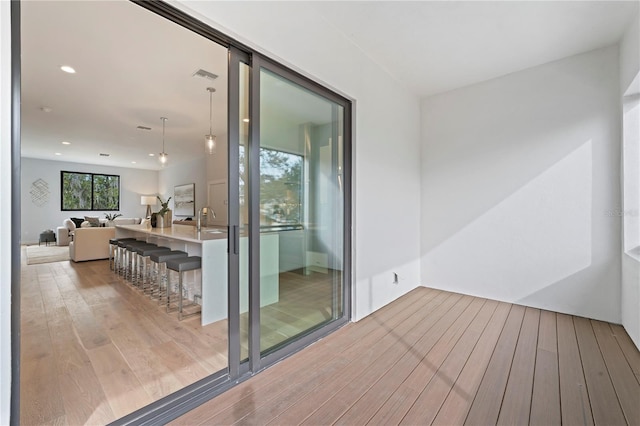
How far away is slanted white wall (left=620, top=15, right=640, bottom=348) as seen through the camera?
2.49 meters

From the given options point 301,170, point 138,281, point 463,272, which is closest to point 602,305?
point 463,272

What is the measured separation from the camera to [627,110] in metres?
2.68

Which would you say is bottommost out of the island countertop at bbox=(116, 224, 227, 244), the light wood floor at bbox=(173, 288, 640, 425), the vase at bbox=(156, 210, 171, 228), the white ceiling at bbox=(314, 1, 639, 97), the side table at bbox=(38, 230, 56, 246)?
the light wood floor at bbox=(173, 288, 640, 425)

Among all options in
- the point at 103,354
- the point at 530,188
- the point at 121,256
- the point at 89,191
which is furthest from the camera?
the point at 89,191

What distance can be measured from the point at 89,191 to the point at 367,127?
11.1 meters

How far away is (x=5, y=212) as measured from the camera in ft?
3.64

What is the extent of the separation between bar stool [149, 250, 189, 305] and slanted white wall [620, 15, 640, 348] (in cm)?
468

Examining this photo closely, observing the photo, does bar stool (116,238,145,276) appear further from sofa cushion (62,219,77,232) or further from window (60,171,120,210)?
window (60,171,120,210)

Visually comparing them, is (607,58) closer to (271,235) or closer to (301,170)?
(301,170)

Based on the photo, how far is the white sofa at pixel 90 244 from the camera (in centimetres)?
602

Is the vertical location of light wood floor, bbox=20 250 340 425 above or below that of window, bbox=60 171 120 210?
below

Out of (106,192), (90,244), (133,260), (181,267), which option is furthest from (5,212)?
(106,192)

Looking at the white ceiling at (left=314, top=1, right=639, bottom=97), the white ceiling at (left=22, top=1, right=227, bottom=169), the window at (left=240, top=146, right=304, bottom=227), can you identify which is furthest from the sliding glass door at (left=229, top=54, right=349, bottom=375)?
the white ceiling at (left=22, top=1, right=227, bottom=169)

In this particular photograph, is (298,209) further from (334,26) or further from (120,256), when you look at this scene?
(120,256)
